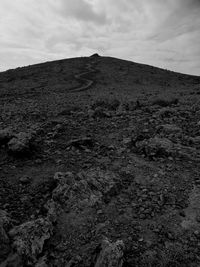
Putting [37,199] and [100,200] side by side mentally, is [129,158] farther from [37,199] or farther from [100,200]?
[37,199]

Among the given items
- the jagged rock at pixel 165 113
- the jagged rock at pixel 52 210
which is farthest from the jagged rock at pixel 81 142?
the jagged rock at pixel 165 113

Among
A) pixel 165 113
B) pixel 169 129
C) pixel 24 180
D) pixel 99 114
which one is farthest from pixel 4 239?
pixel 165 113

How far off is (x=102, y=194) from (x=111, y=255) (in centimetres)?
178

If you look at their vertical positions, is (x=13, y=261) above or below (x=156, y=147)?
below

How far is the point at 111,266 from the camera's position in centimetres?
409

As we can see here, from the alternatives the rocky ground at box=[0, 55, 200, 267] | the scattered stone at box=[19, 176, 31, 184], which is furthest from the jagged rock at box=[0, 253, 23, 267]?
the scattered stone at box=[19, 176, 31, 184]

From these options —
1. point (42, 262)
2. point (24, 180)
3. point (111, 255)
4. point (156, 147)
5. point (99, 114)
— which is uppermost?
point (99, 114)

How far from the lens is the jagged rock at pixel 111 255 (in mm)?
4125

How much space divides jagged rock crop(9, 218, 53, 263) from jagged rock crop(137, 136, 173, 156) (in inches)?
146

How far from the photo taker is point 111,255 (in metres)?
4.20

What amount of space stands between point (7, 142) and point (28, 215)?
351 cm

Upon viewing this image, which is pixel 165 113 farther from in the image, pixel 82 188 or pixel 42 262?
pixel 42 262

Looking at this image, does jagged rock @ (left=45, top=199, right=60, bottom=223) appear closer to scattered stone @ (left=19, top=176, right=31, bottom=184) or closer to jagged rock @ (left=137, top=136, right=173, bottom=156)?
scattered stone @ (left=19, top=176, right=31, bottom=184)

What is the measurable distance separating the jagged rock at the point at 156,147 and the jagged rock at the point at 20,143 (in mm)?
3128
